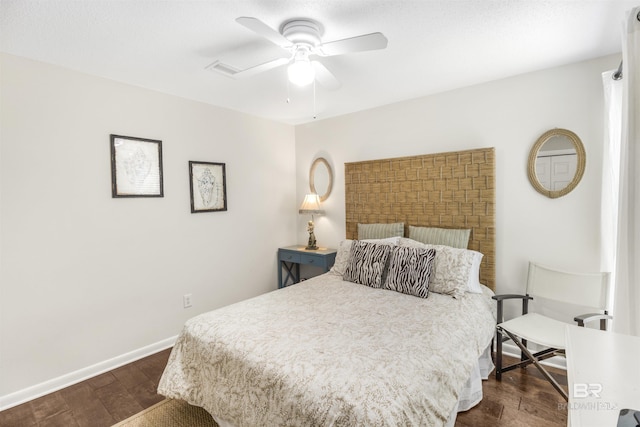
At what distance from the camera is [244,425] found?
5.03 feet

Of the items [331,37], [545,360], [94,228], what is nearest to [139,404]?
[94,228]

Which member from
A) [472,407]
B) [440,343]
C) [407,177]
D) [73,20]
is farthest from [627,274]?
[73,20]

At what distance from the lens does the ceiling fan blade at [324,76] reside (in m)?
1.96

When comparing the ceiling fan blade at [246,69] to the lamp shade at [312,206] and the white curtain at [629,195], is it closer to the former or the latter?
the white curtain at [629,195]

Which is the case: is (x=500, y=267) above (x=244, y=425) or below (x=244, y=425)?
above

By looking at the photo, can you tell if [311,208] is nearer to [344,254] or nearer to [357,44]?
[344,254]

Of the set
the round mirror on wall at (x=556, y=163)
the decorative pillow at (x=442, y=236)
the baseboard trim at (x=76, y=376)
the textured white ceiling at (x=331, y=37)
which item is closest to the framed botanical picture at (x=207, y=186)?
the textured white ceiling at (x=331, y=37)

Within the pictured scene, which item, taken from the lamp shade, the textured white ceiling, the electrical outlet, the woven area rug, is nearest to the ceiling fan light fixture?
the textured white ceiling

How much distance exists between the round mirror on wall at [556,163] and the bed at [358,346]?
357 millimetres

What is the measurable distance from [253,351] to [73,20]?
2.09 metres

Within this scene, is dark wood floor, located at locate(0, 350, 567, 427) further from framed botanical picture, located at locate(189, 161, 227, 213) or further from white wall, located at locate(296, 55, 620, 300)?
framed botanical picture, located at locate(189, 161, 227, 213)

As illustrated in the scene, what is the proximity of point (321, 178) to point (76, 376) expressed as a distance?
304cm

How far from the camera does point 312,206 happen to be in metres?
3.82

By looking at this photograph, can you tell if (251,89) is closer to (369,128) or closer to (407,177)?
(369,128)
